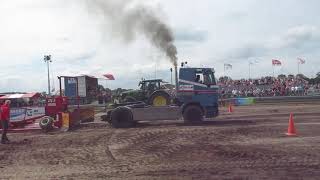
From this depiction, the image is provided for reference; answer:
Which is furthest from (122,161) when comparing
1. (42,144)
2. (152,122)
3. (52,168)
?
(152,122)

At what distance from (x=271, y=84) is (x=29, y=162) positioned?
47455mm

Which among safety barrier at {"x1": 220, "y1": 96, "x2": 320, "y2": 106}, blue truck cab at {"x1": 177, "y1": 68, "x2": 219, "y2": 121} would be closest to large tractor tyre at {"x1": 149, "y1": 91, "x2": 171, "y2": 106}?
blue truck cab at {"x1": 177, "y1": 68, "x2": 219, "y2": 121}

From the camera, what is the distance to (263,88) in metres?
57.0

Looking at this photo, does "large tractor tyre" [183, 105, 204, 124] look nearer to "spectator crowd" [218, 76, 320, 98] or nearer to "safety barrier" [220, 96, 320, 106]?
"safety barrier" [220, 96, 320, 106]

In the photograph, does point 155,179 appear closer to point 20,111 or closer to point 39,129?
point 39,129

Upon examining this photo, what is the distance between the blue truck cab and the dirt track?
3.13 m

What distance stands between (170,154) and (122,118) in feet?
32.0

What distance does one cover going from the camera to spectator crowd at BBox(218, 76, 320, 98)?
5253 centimetres

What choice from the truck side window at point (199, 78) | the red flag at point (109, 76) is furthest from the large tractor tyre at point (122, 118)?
the red flag at point (109, 76)

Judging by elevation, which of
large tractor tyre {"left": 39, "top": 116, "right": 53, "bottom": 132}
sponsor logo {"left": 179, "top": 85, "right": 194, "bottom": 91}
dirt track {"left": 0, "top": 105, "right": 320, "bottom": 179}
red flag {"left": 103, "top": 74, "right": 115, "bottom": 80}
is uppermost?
red flag {"left": 103, "top": 74, "right": 115, "bottom": 80}

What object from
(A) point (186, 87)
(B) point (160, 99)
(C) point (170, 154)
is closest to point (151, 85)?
(B) point (160, 99)

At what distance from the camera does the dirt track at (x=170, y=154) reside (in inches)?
472

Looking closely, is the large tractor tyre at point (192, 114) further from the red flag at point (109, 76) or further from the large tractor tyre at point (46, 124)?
the red flag at point (109, 76)

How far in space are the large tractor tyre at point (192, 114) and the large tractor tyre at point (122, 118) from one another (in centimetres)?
249
